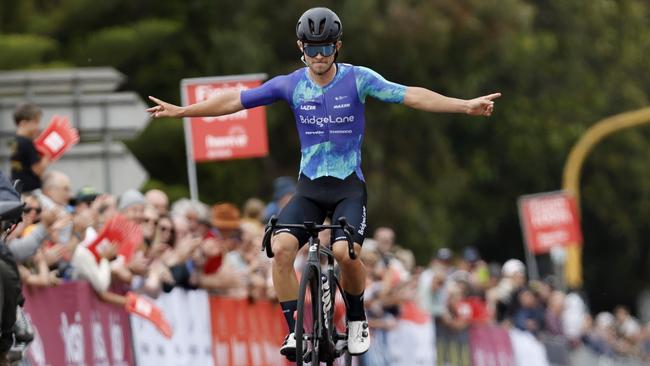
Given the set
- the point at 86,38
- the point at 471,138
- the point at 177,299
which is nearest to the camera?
the point at 177,299

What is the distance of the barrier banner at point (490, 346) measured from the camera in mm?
26453

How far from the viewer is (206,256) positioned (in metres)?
17.9

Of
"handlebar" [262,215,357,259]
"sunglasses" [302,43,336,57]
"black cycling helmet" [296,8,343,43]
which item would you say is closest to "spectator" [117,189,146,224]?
"handlebar" [262,215,357,259]

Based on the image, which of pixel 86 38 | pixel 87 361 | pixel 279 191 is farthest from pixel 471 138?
pixel 87 361

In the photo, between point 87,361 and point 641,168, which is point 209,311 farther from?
point 641,168

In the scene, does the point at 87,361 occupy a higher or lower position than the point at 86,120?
lower

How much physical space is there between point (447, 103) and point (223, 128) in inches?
321

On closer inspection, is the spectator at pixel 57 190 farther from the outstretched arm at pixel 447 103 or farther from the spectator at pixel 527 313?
the spectator at pixel 527 313

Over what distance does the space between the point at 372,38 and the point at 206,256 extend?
24.3 metres

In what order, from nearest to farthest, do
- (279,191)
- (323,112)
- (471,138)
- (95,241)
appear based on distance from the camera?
(323,112) → (95,241) → (279,191) → (471,138)

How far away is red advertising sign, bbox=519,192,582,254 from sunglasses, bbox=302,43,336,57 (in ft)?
75.7

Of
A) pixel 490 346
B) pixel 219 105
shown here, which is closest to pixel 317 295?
pixel 219 105

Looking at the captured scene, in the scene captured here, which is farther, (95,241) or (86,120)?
(86,120)

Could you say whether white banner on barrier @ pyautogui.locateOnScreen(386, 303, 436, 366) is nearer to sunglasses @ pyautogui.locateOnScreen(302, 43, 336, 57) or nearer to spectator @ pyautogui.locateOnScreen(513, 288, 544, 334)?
spectator @ pyautogui.locateOnScreen(513, 288, 544, 334)
